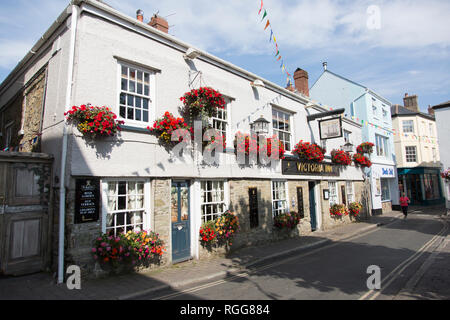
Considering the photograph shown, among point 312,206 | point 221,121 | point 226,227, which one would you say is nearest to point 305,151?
point 312,206

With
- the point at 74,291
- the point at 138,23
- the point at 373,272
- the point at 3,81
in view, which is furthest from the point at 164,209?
the point at 3,81

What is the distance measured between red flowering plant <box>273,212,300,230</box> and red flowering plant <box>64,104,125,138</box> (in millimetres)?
7771

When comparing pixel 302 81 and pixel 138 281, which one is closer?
pixel 138 281

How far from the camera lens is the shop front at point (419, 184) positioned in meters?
28.5

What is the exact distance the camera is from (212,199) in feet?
31.1

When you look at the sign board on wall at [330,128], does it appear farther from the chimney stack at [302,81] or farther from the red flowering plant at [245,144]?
the red flowering plant at [245,144]

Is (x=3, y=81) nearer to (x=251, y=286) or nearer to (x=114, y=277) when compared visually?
(x=114, y=277)

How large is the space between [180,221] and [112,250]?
2.38m

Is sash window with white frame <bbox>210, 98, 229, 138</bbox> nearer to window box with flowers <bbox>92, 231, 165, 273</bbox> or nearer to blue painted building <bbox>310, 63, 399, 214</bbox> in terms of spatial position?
window box with flowers <bbox>92, 231, 165, 273</bbox>

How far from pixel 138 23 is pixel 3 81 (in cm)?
767

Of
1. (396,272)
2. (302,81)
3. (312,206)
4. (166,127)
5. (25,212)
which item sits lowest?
(396,272)

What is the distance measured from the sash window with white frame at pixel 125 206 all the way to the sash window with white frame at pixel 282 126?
23.9ft

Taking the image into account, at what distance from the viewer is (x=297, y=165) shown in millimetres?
13305

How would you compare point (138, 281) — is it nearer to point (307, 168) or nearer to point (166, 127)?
point (166, 127)
